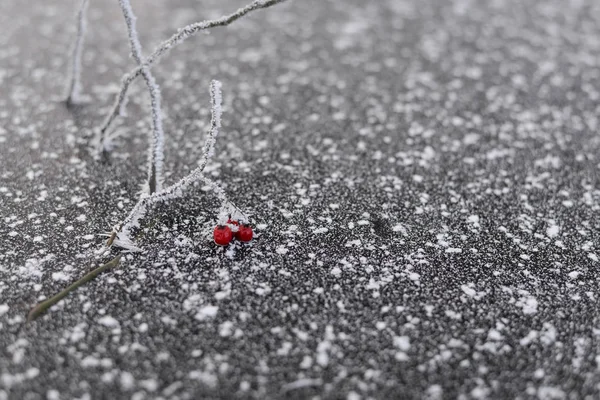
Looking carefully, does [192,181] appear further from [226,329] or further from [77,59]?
[77,59]

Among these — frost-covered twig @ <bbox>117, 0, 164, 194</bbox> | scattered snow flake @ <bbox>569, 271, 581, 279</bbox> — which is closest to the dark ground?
scattered snow flake @ <bbox>569, 271, 581, 279</bbox>

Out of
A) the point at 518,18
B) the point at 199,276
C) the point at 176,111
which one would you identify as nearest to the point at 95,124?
the point at 176,111

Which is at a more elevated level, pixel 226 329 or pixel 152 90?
pixel 152 90

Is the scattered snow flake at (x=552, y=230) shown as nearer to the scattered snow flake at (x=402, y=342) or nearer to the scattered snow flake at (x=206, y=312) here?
the scattered snow flake at (x=402, y=342)

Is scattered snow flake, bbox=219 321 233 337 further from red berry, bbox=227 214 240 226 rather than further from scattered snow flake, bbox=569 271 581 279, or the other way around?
scattered snow flake, bbox=569 271 581 279

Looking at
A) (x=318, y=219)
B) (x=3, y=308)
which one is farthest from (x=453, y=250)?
(x=3, y=308)

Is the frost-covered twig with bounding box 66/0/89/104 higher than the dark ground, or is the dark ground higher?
the frost-covered twig with bounding box 66/0/89/104
